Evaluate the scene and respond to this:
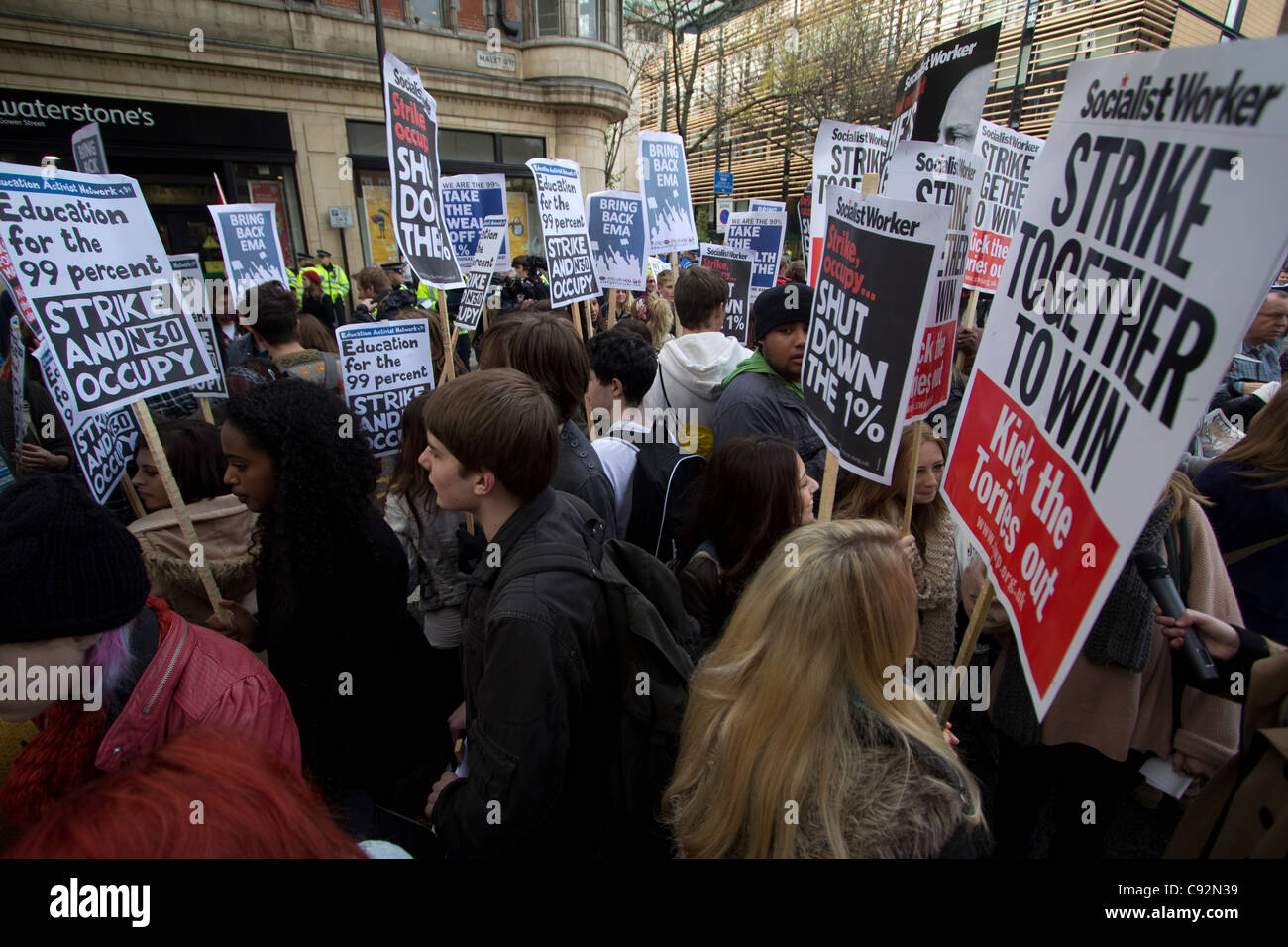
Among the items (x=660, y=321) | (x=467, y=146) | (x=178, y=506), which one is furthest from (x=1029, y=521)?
(x=467, y=146)

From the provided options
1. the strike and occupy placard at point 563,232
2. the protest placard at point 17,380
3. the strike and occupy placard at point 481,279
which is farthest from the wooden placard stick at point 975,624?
the protest placard at point 17,380

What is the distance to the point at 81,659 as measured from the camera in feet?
4.47

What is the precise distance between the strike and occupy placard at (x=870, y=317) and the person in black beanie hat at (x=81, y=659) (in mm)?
1799

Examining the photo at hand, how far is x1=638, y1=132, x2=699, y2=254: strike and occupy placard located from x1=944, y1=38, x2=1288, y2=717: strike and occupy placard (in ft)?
17.7

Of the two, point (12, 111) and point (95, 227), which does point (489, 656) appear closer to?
point (95, 227)

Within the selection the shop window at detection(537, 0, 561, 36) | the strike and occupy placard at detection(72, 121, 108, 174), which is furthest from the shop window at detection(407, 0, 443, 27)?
the strike and occupy placard at detection(72, 121, 108, 174)

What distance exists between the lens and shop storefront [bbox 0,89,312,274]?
1235 centimetres

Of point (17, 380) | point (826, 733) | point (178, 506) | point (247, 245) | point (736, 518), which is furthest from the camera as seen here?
point (247, 245)

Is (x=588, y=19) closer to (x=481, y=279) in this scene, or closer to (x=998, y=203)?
(x=481, y=279)

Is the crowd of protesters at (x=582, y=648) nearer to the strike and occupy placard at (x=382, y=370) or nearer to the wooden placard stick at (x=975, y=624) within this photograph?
the wooden placard stick at (x=975, y=624)

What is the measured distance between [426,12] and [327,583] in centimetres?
2057

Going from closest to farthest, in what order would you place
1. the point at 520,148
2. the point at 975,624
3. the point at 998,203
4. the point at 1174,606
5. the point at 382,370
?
the point at 975,624 → the point at 1174,606 → the point at 382,370 → the point at 998,203 → the point at 520,148
